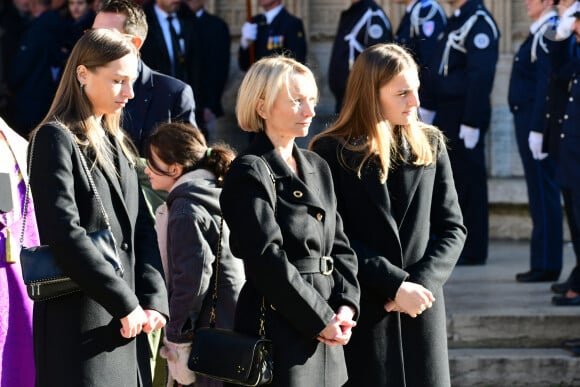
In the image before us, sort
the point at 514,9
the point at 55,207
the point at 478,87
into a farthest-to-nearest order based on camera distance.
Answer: the point at 514,9 < the point at 478,87 < the point at 55,207

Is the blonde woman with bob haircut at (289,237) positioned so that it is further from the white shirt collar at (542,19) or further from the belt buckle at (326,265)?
the white shirt collar at (542,19)

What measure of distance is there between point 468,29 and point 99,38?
14.9 ft

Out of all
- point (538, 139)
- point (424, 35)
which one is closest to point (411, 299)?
point (538, 139)

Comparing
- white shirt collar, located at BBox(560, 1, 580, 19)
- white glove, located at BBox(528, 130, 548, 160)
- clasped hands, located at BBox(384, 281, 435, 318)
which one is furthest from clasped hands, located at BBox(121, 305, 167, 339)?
white glove, located at BBox(528, 130, 548, 160)

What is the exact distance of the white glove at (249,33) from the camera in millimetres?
9445

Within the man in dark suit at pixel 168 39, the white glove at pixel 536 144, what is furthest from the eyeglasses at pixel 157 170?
the man in dark suit at pixel 168 39

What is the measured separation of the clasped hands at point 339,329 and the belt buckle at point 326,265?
4.7 inches

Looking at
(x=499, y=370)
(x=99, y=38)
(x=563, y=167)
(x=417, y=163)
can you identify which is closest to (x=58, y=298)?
(x=99, y=38)

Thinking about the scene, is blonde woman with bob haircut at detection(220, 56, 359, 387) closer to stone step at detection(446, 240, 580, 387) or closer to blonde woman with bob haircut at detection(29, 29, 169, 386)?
blonde woman with bob haircut at detection(29, 29, 169, 386)

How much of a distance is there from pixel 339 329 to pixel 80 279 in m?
0.79

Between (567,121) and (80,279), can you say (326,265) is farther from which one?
(567,121)

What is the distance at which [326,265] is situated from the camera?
3.99 metres

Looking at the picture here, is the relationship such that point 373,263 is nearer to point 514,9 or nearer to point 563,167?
point 563,167

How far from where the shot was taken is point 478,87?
319 inches
